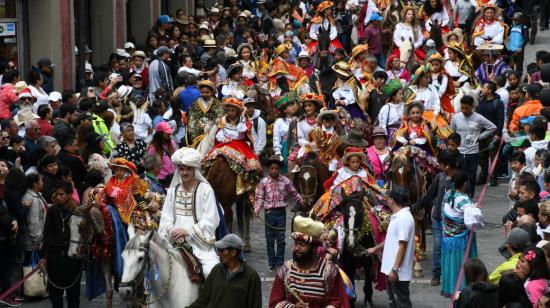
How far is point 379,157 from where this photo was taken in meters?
21.0

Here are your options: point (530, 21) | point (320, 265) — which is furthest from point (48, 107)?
point (530, 21)

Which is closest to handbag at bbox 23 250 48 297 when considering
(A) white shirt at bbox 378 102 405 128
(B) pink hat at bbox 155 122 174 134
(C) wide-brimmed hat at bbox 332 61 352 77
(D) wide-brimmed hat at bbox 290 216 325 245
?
(B) pink hat at bbox 155 122 174 134

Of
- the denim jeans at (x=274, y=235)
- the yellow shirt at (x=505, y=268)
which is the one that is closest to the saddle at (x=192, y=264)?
the yellow shirt at (x=505, y=268)

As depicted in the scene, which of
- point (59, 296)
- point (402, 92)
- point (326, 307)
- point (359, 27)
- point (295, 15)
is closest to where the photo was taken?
point (326, 307)

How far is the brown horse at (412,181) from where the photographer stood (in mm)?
20156

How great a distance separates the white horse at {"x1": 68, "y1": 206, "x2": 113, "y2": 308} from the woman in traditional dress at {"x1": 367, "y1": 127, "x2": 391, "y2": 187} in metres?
4.41

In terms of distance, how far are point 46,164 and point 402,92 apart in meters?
8.05

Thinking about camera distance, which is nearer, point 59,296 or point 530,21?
point 59,296

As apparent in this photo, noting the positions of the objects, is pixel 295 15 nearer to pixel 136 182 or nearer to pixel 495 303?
pixel 136 182

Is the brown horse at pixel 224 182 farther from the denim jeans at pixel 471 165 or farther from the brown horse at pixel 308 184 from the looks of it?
the denim jeans at pixel 471 165

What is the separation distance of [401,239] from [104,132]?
7.29m

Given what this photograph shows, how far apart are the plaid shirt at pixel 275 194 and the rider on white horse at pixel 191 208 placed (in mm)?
3722

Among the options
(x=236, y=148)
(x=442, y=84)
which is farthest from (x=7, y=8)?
(x=236, y=148)

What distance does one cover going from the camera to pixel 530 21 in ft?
125
